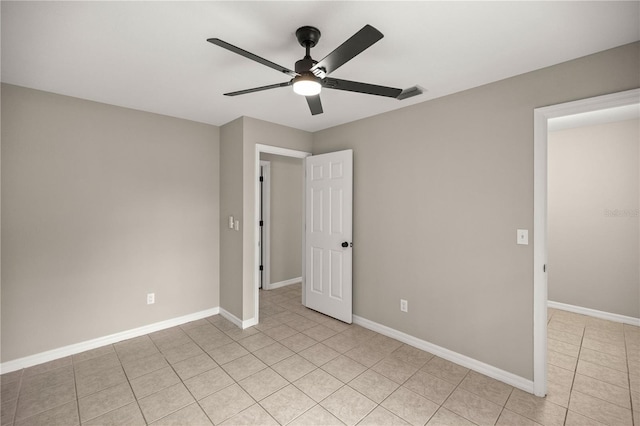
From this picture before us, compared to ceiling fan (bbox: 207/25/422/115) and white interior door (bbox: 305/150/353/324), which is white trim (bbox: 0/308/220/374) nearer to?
white interior door (bbox: 305/150/353/324)

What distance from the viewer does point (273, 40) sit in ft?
5.93

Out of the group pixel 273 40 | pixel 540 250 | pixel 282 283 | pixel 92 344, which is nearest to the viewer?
pixel 273 40

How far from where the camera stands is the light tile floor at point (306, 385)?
6.42 ft

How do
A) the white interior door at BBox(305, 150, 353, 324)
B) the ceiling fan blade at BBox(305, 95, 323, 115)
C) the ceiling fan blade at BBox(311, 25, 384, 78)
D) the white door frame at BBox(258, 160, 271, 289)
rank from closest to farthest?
the ceiling fan blade at BBox(311, 25, 384, 78) < the ceiling fan blade at BBox(305, 95, 323, 115) < the white interior door at BBox(305, 150, 353, 324) < the white door frame at BBox(258, 160, 271, 289)

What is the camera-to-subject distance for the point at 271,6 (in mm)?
1496

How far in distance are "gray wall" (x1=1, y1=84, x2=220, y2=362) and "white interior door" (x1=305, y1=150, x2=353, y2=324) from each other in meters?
1.30

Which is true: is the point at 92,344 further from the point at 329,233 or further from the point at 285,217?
the point at 285,217

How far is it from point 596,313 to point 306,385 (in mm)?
3921

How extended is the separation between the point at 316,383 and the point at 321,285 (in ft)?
5.04

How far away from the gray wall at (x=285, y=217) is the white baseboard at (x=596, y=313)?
3971 millimetres

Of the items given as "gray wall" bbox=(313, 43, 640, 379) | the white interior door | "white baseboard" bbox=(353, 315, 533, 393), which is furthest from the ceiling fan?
"white baseboard" bbox=(353, 315, 533, 393)

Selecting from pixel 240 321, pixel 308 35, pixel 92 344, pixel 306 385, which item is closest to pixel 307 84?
pixel 308 35

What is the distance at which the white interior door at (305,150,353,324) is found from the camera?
11.5 ft

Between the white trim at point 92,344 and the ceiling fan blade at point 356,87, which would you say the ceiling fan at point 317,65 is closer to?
the ceiling fan blade at point 356,87
